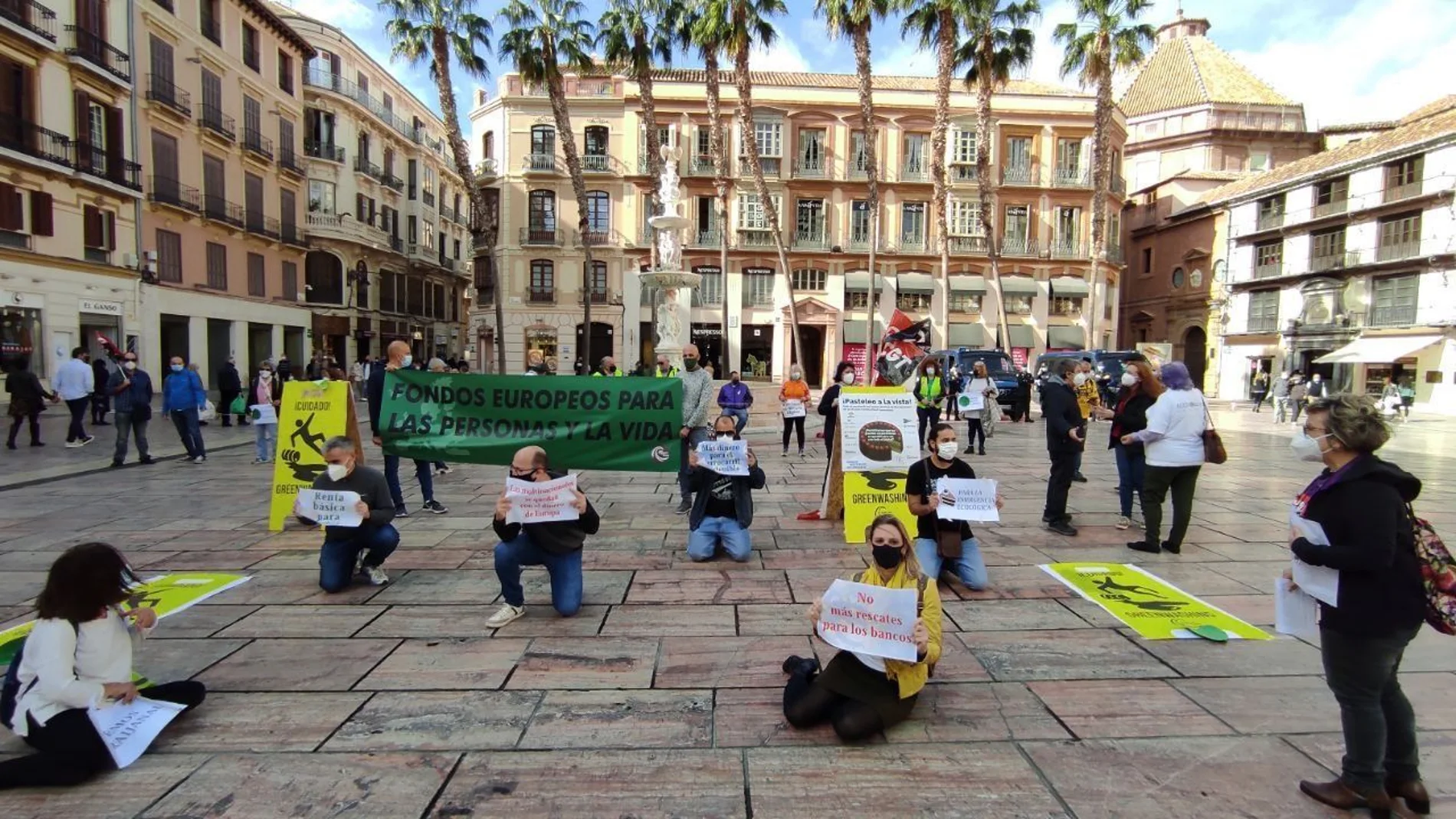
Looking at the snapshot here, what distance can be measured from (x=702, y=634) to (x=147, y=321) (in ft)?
93.1

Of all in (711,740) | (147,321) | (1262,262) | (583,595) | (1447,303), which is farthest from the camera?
(1262,262)

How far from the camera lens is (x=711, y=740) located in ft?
11.0

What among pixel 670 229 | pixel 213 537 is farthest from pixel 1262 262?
pixel 213 537

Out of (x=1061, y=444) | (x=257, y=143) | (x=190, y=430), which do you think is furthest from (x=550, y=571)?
(x=257, y=143)

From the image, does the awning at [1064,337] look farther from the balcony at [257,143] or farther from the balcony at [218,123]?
the balcony at [218,123]

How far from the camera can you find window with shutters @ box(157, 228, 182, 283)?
84.5 feet

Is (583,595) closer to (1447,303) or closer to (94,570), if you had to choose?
(94,570)

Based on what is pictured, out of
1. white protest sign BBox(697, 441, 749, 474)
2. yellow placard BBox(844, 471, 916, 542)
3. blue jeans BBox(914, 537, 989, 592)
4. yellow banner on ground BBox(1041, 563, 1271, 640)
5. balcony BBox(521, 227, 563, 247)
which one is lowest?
yellow banner on ground BBox(1041, 563, 1271, 640)

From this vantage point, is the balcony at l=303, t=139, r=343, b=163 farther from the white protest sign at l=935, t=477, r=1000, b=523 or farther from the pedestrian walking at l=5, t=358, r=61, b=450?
the white protest sign at l=935, t=477, r=1000, b=523

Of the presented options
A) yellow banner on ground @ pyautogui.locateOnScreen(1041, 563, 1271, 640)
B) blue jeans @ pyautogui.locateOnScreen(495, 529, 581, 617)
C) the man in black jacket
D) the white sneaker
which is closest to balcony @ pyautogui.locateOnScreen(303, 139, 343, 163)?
blue jeans @ pyautogui.locateOnScreen(495, 529, 581, 617)

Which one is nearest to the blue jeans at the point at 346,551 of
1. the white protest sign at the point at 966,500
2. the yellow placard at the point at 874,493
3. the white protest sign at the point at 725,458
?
the white protest sign at the point at 725,458

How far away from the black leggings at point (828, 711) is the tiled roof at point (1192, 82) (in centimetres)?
5259

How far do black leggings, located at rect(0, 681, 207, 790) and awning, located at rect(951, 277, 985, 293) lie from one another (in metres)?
37.6

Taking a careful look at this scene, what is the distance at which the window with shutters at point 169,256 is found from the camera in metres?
25.8
